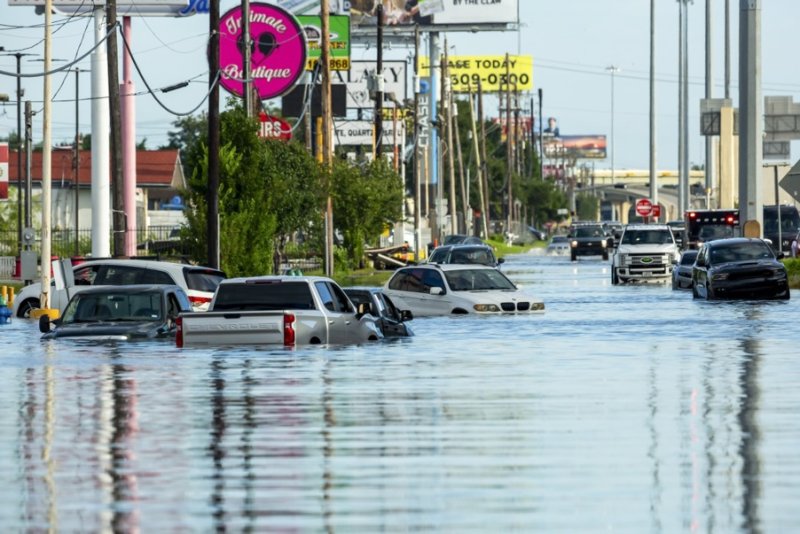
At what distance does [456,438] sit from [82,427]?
11.8ft

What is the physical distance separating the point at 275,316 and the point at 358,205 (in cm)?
5045

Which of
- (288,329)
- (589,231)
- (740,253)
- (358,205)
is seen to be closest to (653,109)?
(589,231)

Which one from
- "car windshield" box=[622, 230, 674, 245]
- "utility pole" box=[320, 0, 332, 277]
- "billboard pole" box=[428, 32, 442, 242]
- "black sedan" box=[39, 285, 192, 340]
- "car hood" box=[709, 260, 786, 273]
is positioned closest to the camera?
"black sedan" box=[39, 285, 192, 340]

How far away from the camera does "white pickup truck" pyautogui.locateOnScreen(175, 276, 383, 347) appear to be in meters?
26.6

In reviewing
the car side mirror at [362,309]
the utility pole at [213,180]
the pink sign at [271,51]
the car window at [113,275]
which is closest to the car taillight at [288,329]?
the car side mirror at [362,309]

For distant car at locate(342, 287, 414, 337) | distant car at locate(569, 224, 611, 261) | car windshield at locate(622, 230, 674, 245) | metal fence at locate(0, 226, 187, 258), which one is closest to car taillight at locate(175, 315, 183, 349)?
distant car at locate(342, 287, 414, 337)

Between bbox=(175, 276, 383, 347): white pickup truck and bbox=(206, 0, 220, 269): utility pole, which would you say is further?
bbox=(206, 0, 220, 269): utility pole

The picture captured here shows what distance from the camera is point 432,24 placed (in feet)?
445

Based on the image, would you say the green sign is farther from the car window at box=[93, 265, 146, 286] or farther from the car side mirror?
the car side mirror

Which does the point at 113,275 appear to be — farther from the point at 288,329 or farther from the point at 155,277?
the point at 288,329

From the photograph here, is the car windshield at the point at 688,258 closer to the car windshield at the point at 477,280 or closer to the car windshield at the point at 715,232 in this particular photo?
the car windshield at the point at 477,280

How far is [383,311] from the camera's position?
31859 mm

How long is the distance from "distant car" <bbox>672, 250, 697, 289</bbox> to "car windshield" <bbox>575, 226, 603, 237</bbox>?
145ft

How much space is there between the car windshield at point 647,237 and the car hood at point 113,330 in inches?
1514
